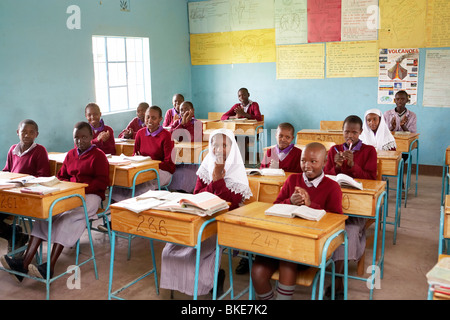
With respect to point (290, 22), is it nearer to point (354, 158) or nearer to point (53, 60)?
point (53, 60)

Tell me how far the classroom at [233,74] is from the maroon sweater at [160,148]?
79 cm

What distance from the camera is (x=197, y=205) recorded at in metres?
2.42

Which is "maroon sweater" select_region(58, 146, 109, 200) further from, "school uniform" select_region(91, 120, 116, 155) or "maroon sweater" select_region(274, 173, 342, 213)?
"maroon sweater" select_region(274, 173, 342, 213)

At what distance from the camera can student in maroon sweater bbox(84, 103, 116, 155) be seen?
4750mm

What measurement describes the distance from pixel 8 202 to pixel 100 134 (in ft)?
5.52

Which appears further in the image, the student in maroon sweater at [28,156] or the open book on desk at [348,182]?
the student in maroon sweater at [28,156]

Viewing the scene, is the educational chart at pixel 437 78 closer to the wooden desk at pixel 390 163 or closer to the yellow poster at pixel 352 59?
the yellow poster at pixel 352 59

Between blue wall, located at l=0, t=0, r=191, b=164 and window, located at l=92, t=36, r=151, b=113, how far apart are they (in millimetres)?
194

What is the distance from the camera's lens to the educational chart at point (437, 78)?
6387 millimetres

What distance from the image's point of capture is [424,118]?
6.63 m

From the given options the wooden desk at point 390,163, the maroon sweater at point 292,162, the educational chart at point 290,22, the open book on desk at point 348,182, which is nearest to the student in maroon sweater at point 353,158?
the maroon sweater at point 292,162

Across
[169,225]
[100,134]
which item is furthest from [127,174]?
[169,225]
